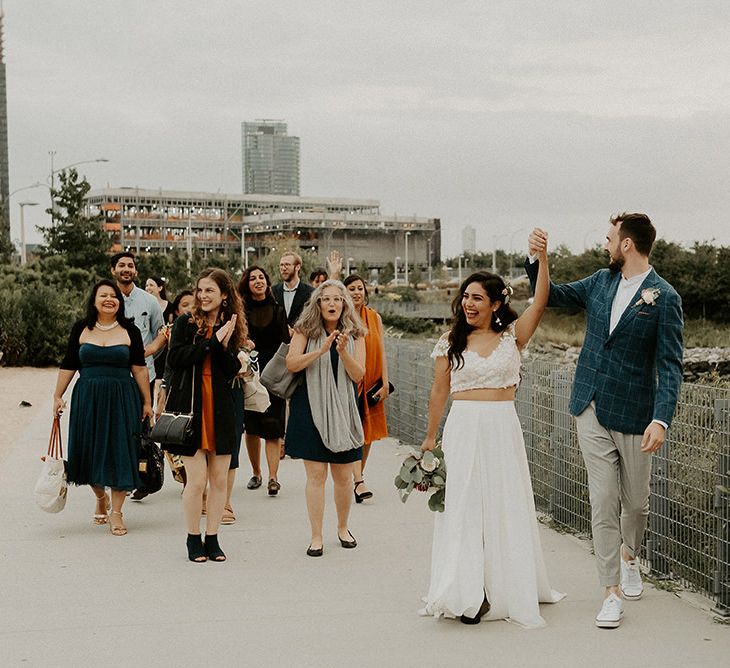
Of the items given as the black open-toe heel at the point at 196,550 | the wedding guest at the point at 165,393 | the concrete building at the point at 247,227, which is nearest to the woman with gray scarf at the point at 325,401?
the black open-toe heel at the point at 196,550

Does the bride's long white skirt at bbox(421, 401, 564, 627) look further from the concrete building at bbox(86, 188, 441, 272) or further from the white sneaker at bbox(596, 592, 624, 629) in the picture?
the concrete building at bbox(86, 188, 441, 272)

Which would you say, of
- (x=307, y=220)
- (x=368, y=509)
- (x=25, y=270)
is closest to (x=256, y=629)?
(x=368, y=509)

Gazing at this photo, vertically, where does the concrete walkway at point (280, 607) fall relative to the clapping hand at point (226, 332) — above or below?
below

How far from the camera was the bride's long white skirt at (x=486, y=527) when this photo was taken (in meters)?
5.96

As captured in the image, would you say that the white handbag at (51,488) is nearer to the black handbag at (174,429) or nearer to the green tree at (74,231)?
the black handbag at (174,429)

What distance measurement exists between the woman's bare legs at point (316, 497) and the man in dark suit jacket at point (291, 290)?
3.78 metres

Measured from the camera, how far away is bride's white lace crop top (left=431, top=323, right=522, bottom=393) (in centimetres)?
614

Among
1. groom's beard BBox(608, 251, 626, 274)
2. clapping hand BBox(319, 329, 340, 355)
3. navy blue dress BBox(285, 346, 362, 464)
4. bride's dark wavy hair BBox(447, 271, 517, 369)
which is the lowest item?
navy blue dress BBox(285, 346, 362, 464)

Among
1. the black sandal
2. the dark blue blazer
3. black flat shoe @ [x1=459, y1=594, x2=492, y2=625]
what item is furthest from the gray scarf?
the dark blue blazer

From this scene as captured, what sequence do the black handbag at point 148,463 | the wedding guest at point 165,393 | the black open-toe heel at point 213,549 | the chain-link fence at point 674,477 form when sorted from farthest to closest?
the black handbag at point 148,463 → the wedding guest at point 165,393 → the black open-toe heel at point 213,549 → the chain-link fence at point 674,477

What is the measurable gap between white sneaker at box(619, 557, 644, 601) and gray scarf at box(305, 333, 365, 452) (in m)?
Answer: 2.23

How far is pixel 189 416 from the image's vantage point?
7.54 metres

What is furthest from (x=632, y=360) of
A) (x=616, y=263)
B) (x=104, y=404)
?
(x=104, y=404)

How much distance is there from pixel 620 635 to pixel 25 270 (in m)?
33.6
